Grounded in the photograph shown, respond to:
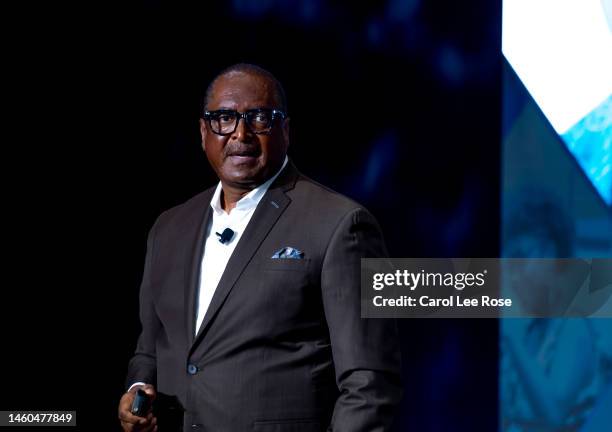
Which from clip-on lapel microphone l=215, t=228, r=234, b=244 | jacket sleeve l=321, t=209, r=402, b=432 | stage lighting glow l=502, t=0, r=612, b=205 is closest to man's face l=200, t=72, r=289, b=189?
clip-on lapel microphone l=215, t=228, r=234, b=244

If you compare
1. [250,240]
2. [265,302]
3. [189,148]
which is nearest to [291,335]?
[265,302]

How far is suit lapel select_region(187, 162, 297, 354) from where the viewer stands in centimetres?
182

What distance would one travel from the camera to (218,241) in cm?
194

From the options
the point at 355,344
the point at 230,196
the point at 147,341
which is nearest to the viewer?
the point at 355,344

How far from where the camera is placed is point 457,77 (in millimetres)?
2936

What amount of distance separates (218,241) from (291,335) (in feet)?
0.96

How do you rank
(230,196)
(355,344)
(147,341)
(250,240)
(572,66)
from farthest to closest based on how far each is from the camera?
(572,66)
(147,341)
(230,196)
(250,240)
(355,344)

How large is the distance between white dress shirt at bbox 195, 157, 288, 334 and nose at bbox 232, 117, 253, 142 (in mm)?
111

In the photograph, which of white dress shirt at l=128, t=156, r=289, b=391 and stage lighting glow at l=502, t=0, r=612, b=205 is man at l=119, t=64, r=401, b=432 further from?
stage lighting glow at l=502, t=0, r=612, b=205

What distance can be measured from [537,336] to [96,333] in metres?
1.43

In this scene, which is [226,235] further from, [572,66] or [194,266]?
[572,66]

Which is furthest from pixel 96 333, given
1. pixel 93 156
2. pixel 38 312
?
pixel 93 156

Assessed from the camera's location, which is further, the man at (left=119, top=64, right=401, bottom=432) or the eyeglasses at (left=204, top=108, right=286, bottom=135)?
the eyeglasses at (left=204, top=108, right=286, bottom=135)

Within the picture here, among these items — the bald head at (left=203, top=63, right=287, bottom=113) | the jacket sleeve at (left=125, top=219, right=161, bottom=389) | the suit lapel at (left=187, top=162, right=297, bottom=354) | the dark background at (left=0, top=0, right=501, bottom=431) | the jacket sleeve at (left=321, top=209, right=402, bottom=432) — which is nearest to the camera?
the jacket sleeve at (left=321, top=209, right=402, bottom=432)
